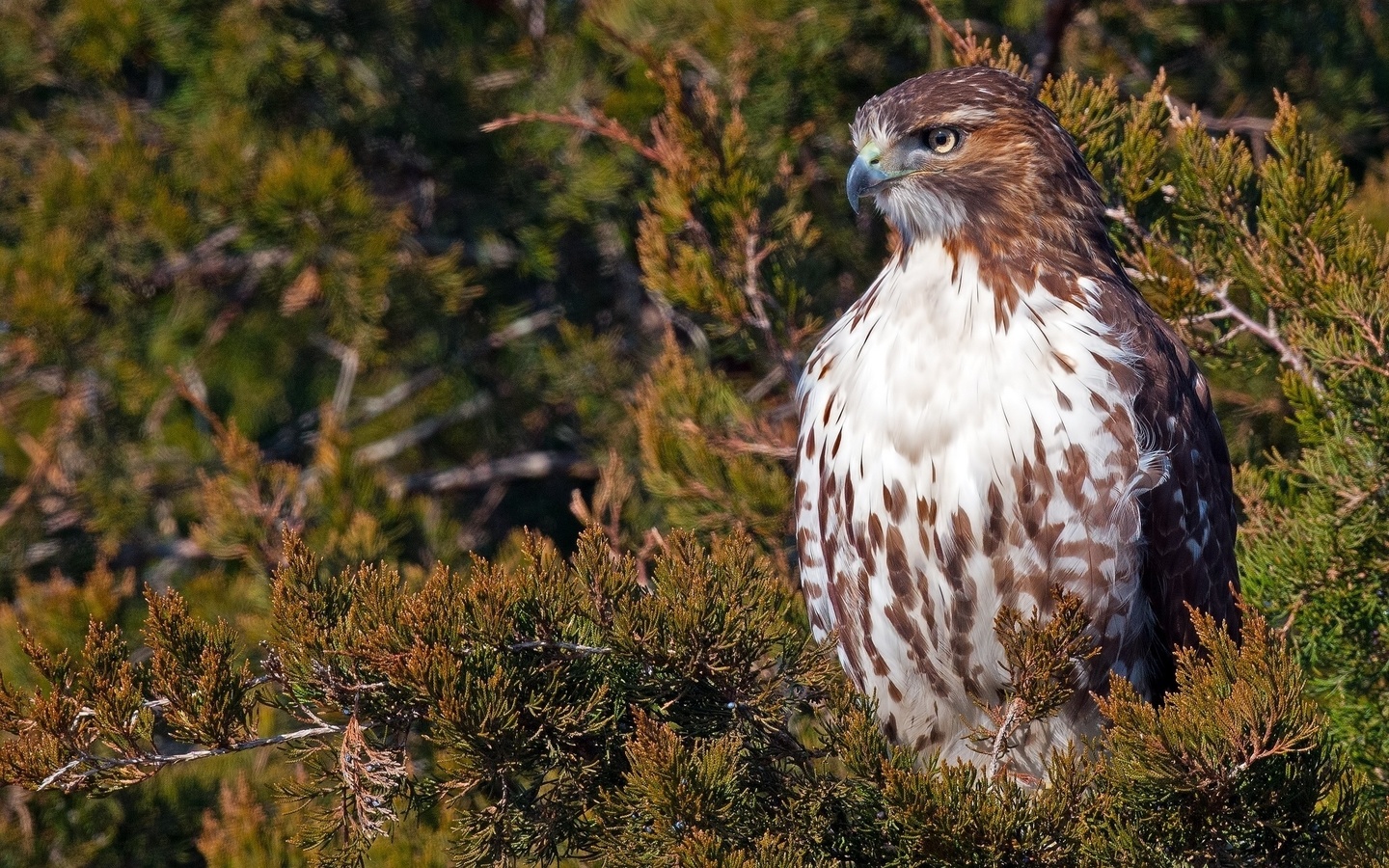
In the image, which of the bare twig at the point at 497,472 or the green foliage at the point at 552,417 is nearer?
the green foliage at the point at 552,417

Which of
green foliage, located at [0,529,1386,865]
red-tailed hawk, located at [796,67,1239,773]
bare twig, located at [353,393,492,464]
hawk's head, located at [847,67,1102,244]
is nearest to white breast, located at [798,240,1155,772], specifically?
red-tailed hawk, located at [796,67,1239,773]

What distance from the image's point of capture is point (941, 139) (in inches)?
137

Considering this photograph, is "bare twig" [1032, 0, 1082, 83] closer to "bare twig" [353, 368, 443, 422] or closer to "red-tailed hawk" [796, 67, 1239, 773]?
"red-tailed hawk" [796, 67, 1239, 773]

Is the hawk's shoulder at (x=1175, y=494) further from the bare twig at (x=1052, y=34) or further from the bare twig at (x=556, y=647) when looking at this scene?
the bare twig at (x=1052, y=34)

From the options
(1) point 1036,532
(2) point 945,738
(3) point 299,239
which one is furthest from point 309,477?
(1) point 1036,532

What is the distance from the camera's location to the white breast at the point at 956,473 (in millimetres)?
3164

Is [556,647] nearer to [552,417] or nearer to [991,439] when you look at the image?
[991,439]

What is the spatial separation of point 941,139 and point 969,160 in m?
0.09

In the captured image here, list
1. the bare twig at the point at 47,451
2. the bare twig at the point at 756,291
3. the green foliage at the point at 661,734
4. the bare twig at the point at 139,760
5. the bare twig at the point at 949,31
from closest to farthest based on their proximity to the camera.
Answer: the green foliage at the point at 661,734 < the bare twig at the point at 139,760 < the bare twig at the point at 949,31 < the bare twig at the point at 756,291 < the bare twig at the point at 47,451

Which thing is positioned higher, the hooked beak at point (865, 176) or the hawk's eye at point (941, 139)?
the hawk's eye at point (941, 139)

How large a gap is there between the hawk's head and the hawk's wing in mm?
307

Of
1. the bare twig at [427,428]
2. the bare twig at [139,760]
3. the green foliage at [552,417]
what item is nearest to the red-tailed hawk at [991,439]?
the green foliage at [552,417]

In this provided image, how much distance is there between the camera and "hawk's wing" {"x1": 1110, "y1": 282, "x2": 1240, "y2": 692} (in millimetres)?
3256

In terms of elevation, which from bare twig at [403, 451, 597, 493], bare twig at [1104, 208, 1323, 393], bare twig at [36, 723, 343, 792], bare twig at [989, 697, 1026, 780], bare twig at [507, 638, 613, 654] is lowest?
bare twig at [403, 451, 597, 493]
